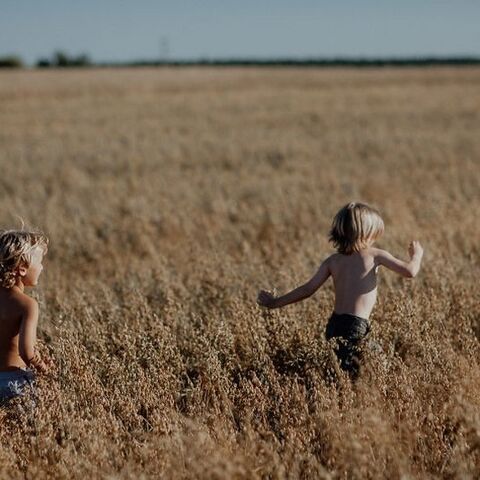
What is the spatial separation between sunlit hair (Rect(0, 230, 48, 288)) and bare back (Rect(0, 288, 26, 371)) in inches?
2.7

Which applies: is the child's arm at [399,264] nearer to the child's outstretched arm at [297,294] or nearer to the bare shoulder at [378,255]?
the bare shoulder at [378,255]

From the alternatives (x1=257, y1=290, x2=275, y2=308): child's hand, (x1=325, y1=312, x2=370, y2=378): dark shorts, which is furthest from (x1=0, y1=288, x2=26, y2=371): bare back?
(x1=325, y1=312, x2=370, y2=378): dark shorts

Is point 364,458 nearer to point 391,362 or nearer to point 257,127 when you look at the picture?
point 391,362

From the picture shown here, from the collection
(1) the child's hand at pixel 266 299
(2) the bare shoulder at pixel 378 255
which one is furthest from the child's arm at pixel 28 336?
(2) the bare shoulder at pixel 378 255

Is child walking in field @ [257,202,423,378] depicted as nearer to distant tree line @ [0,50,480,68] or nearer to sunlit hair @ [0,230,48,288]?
sunlit hair @ [0,230,48,288]

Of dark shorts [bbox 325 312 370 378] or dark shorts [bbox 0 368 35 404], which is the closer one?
dark shorts [bbox 0 368 35 404]

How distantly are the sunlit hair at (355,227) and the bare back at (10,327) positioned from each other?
1.74 m

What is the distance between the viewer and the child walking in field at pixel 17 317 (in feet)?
12.2

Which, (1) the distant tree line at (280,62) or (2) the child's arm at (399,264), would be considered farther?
(1) the distant tree line at (280,62)

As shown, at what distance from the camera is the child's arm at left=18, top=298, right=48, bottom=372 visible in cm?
370

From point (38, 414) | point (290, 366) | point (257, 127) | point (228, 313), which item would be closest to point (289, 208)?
point (228, 313)

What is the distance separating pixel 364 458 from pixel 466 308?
7.33 feet

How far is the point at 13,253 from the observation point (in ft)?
12.3

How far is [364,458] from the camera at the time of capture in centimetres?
286
